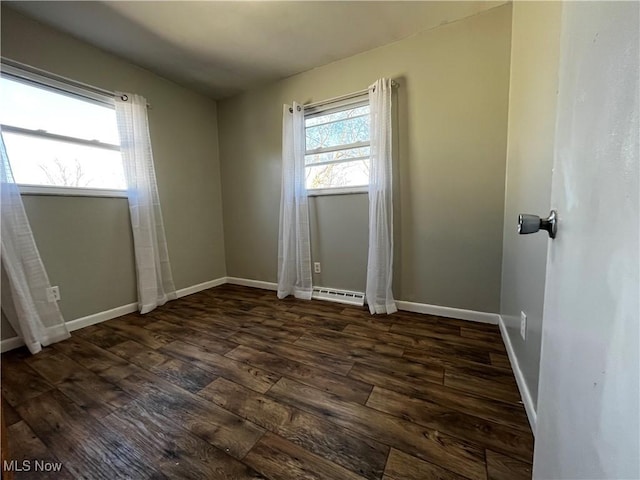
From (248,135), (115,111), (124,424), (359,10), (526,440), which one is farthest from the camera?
(248,135)

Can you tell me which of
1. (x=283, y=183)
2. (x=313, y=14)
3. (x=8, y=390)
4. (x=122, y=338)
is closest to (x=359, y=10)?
(x=313, y=14)

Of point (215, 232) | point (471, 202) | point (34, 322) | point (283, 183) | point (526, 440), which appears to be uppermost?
point (283, 183)

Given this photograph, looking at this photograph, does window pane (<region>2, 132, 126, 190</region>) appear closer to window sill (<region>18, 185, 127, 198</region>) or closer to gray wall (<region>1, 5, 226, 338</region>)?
window sill (<region>18, 185, 127, 198</region>)

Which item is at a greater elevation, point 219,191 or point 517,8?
point 517,8

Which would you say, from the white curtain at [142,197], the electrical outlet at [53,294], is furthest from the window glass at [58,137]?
the electrical outlet at [53,294]

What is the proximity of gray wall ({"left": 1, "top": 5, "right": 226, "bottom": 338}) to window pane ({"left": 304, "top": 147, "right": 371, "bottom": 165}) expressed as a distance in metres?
1.35

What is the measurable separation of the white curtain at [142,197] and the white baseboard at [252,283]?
93 centimetres

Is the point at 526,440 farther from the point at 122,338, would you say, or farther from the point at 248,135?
the point at 248,135

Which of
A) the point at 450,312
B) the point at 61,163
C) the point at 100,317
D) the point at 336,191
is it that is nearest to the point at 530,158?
the point at 450,312

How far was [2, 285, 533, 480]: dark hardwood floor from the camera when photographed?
2.94ft

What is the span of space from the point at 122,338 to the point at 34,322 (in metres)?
0.53

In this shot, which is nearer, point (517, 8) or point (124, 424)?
point (124, 424)

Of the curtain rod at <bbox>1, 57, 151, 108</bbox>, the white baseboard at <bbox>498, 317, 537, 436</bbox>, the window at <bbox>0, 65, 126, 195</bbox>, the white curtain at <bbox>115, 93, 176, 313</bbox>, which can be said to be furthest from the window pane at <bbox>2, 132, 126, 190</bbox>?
the white baseboard at <bbox>498, 317, 537, 436</bbox>

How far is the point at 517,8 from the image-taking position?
160 cm
